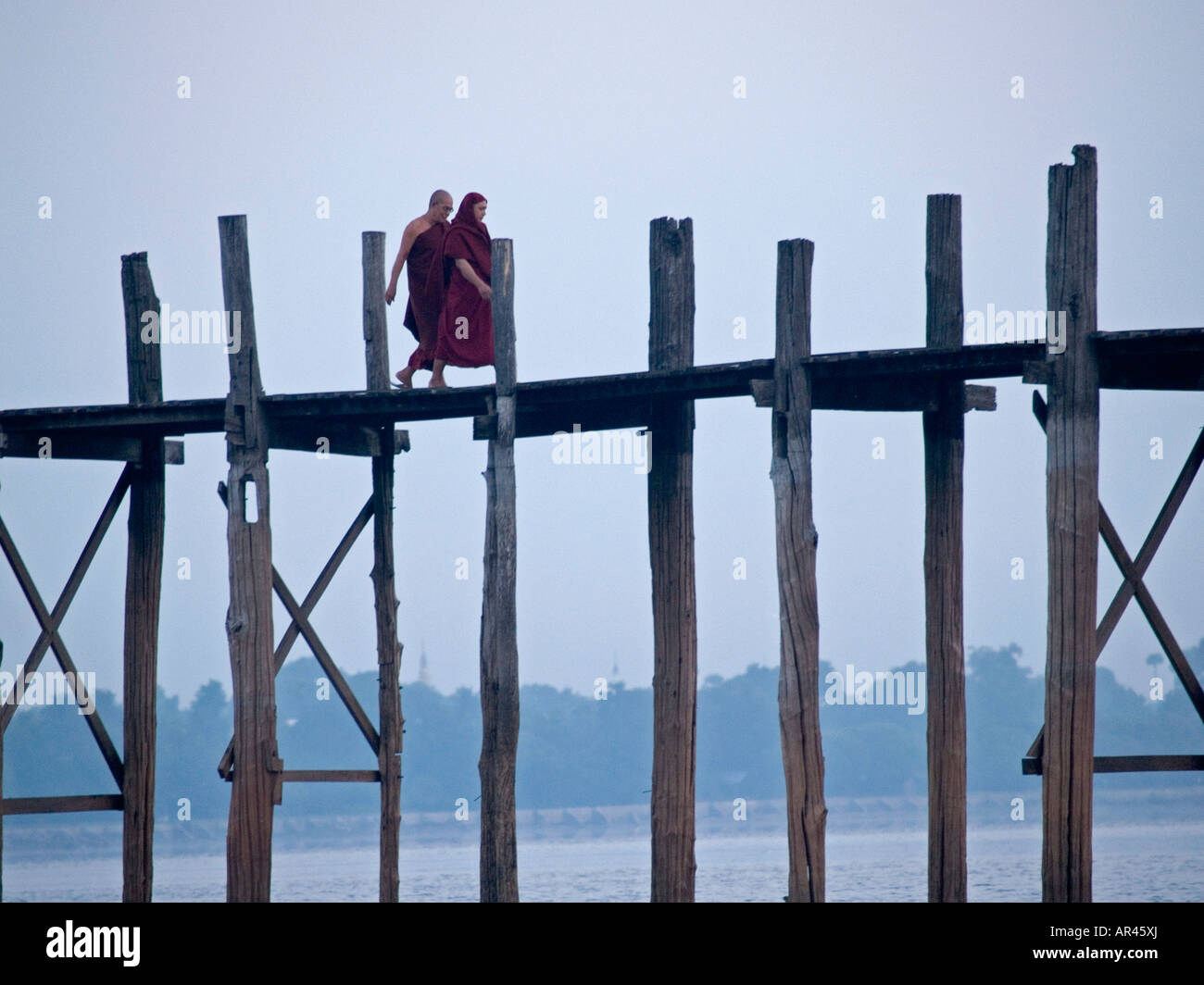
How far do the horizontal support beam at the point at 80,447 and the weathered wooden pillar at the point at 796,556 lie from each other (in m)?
4.58

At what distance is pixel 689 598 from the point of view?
11.4m

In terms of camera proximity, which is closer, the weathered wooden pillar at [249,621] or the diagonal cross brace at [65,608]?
the weathered wooden pillar at [249,621]

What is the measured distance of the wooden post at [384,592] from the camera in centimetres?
1338

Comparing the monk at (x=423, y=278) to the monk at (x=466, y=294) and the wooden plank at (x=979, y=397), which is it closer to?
the monk at (x=466, y=294)

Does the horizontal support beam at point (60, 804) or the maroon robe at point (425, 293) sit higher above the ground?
the maroon robe at point (425, 293)

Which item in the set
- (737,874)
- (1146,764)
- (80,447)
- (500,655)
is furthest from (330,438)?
(737,874)

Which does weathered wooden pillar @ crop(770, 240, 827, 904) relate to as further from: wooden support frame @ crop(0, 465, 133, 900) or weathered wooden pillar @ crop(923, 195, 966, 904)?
wooden support frame @ crop(0, 465, 133, 900)

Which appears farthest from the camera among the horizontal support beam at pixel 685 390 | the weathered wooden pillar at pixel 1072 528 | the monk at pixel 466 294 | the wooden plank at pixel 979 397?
the monk at pixel 466 294

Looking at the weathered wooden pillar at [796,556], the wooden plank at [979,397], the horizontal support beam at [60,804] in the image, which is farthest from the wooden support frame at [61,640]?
the wooden plank at [979,397]

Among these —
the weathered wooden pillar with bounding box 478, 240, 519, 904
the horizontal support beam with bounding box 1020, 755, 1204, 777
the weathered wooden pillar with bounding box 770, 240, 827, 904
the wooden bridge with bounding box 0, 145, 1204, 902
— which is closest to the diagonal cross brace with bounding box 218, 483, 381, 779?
the wooden bridge with bounding box 0, 145, 1204, 902

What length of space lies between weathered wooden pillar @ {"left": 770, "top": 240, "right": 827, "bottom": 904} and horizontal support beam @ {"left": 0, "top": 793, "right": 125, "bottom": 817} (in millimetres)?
4666

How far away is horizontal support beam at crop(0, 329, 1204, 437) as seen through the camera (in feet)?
34.0
